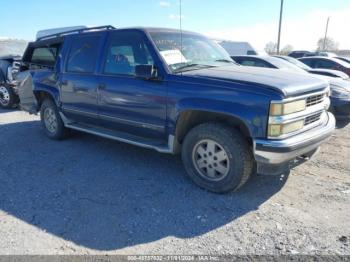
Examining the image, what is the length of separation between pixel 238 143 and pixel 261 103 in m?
0.55

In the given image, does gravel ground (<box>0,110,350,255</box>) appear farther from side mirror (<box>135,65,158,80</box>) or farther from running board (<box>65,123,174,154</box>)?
side mirror (<box>135,65,158,80</box>)

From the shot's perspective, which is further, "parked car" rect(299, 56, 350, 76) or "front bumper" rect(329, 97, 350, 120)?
"parked car" rect(299, 56, 350, 76)

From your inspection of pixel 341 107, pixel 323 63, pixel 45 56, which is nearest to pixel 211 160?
pixel 341 107

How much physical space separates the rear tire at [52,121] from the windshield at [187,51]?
2.81 metres

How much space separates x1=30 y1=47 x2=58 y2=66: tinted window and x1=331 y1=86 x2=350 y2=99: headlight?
5.92 meters

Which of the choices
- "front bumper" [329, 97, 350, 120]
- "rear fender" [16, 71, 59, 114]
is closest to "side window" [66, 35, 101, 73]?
"rear fender" [16, 71, 59, 114]

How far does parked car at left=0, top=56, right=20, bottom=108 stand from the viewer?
933 centimetres

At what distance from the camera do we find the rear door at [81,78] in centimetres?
492

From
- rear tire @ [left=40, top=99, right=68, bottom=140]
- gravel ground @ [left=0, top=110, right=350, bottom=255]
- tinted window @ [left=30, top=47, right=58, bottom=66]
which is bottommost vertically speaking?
gravel ground @ [left=0, top=110, right=350, bottom=255]

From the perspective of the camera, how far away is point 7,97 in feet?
Result: 30.8

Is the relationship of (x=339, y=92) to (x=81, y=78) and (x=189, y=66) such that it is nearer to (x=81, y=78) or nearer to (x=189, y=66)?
(x=189, y=66)

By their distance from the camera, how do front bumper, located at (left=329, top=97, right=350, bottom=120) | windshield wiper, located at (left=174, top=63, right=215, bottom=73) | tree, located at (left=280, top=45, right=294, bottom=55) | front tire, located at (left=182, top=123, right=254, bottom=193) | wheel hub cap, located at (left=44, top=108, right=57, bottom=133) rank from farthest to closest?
1. tree, located at (left=280, top=45, right=294, bottom=55)
2. front bumper, located at (left=329, top=97, right=350, bottom=120)
3. wheel hub cap, located at (left=44, top=108, right=57, bottom=133)
4. windshield wiper, located at (left=174, top=63, right=215, bottom=73)
5. front tire, located at (left=182, top=123, right=254, bottom=193)

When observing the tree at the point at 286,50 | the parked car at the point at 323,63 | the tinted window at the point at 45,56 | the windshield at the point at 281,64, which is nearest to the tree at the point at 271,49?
the tree at the point at 286,50

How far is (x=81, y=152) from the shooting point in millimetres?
5414
